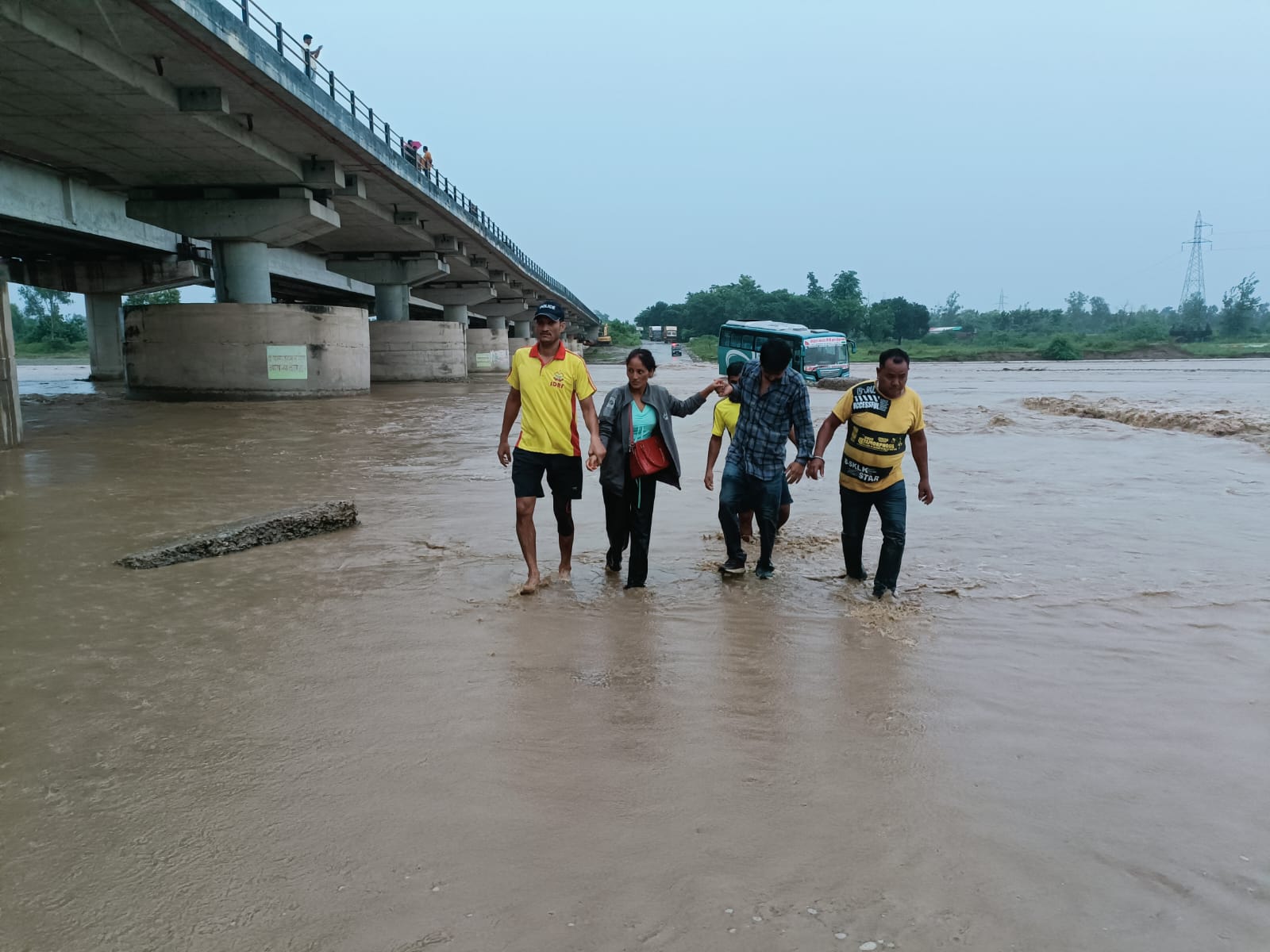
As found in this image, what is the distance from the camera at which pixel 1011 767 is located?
3.19 metres

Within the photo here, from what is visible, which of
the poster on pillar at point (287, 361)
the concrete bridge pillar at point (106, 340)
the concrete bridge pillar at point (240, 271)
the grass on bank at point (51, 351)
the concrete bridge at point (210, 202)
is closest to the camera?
the concrete bridge at point (210, 202)

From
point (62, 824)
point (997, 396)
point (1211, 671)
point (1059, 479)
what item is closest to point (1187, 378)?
point (997, 396)

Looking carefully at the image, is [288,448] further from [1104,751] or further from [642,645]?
[1104,751]

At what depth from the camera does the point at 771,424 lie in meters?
5.60

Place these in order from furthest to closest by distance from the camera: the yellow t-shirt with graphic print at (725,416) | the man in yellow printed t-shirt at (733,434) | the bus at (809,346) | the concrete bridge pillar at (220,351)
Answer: the bus at (809,346), the concrete bridge pillar at (220,351), the yellow t-shirt with graphic print at (725,416), the man in yellow printed t-shirt at (733,434)

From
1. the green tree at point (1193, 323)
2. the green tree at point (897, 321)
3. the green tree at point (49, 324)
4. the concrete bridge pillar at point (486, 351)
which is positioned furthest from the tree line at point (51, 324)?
the green tree at point (1193, 323)

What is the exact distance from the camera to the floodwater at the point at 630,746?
7.74 ft

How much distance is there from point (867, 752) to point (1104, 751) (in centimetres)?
91

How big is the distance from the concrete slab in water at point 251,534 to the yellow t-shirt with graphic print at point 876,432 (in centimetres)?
409

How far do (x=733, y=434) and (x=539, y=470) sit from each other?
144 centimetres

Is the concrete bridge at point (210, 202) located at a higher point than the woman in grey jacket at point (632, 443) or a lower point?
higher

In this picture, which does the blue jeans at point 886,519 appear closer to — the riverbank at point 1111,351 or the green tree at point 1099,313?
the riverbank at point 1111,351

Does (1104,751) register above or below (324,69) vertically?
below

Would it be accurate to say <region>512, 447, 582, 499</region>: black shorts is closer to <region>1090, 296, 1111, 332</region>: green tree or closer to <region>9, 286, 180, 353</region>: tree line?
<region>9, 286, 180, 353</region>: tree line
